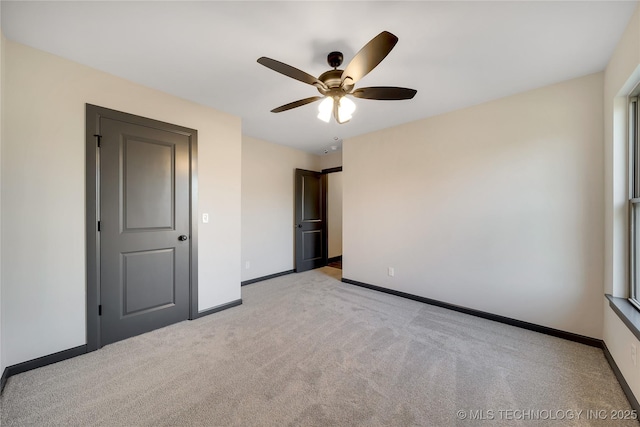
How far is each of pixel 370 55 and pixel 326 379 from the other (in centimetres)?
215

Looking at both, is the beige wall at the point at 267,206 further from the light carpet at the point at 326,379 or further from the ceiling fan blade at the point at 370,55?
the ceiling fan blade at the point at 370,55

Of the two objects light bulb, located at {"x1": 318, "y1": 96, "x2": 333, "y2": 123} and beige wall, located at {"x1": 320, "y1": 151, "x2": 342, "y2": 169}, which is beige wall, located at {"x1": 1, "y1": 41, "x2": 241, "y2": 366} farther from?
beige wall, located at {"x1": 320, "y1": 151, "x2": 342, "y2": 169}

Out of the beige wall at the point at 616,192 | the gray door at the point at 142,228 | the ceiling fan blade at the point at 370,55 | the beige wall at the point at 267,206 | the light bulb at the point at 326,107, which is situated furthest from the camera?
the beige wall at the point at 267,206

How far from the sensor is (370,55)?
1.36 meters

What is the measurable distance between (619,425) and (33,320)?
394 centimetres

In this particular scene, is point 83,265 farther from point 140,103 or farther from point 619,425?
point 619,425

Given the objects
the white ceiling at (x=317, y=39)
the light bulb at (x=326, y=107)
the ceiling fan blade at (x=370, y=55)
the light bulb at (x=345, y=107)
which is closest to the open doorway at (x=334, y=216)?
the white ceiling at (x=317, y=39)

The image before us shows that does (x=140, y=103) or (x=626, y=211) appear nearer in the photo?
(x=626, y=211)

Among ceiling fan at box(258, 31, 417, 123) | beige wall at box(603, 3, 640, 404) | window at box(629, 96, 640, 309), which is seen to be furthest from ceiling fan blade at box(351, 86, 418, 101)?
window at box(629, 96, 640, 309)

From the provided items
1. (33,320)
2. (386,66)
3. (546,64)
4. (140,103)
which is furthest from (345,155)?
(33,320)

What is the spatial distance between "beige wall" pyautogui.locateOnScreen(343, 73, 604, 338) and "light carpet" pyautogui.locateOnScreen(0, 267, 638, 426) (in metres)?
0.41

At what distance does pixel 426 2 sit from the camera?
1.41m

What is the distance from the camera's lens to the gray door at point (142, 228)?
2.15m

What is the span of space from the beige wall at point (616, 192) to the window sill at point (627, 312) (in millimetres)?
76
